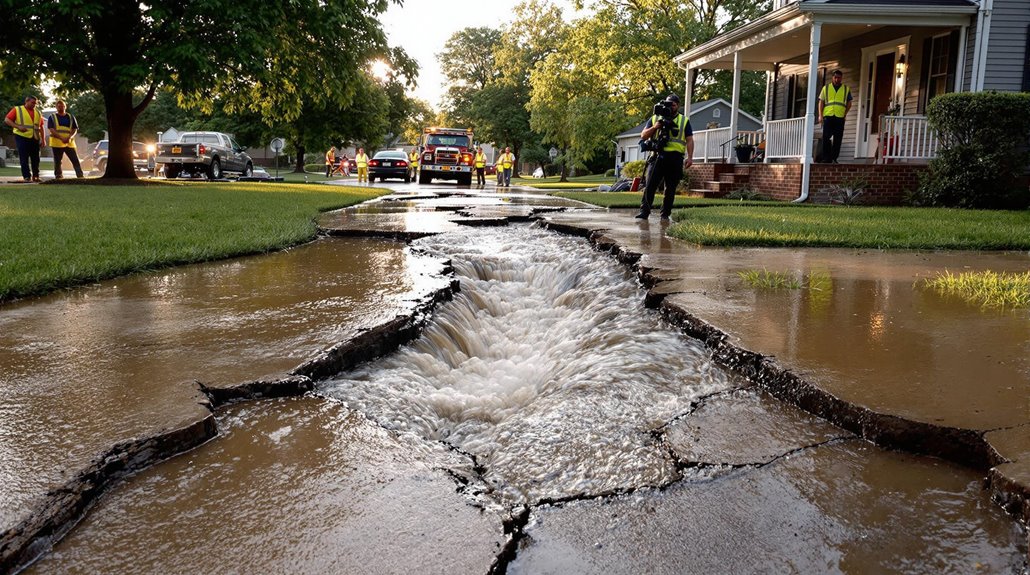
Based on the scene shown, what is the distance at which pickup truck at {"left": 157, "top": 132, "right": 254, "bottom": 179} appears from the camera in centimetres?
2302

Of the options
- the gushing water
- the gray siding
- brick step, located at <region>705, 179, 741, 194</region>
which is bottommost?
the gushing water

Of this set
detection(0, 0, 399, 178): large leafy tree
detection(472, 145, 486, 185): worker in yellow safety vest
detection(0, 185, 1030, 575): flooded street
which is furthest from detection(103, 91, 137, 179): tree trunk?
detection(0, 185, 1030, 575): flooded street

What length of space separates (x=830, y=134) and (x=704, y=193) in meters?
3.38

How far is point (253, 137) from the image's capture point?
49906 millimetres

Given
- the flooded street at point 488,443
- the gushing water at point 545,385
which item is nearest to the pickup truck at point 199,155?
the flooded street at point 488,443

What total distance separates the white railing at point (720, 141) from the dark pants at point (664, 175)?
8964 millimetres

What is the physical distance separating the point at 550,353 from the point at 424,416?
1.24 metres

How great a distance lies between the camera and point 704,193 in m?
16.9

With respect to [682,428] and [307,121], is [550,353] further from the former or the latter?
[307,121]

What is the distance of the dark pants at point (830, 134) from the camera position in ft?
45.9

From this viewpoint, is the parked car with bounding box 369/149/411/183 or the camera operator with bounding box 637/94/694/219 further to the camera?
the parked car with bounding box 369/149/411/183

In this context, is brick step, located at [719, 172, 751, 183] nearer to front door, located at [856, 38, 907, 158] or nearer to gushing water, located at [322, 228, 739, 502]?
front door, located at [856, 38, 907, 158]

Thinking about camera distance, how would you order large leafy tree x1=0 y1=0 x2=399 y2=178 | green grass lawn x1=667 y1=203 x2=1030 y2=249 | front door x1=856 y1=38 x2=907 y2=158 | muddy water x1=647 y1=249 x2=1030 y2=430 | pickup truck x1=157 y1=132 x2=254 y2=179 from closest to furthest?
muddy water x1=647 y1=249 x2=1030 y2=430
green grass lawn x1=667 y1=203 x2=1030 y2=249
large leafy tree x1=0 y1=0 x2=399 y2=178
front door x1=856 y1=38 x2=907 y2=158
pickup truck x1=157 y1=132 x2=254 y2=179

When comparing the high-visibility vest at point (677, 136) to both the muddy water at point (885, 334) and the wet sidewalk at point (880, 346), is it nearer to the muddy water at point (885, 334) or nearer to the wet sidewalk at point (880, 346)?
the wet sidewalk at point (880, 346)
